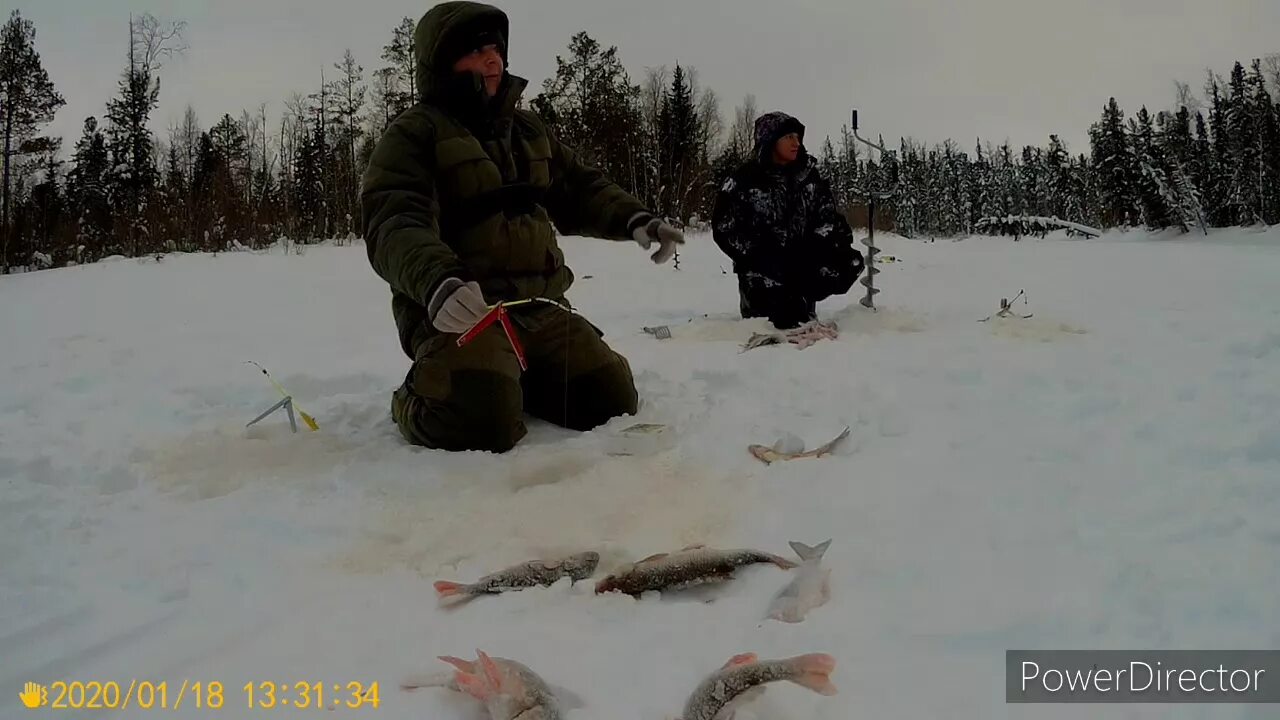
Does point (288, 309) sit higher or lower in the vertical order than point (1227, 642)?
higher

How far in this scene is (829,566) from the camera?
1.77 metres

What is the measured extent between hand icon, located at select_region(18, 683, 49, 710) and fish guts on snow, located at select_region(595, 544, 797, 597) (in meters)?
1.02

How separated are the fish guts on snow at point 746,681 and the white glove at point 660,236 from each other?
2.02 meters

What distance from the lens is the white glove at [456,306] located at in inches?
92.1

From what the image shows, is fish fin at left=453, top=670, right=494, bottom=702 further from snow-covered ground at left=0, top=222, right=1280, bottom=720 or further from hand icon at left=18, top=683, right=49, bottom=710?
hand icon at left=18, top=683, right=49, bottom=710

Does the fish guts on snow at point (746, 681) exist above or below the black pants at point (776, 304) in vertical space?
below

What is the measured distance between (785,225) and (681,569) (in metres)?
4.31

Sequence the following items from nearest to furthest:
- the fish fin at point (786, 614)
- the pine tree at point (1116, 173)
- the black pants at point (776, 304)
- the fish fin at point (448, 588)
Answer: the fish fin at point (786, 614)
the fish fin at point (448, 588)
the black pants at point (776, 304)
the pine tree at point (1116, 173)

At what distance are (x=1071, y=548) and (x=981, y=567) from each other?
233 millimetres

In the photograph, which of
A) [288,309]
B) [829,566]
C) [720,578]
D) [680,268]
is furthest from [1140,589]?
[680,268]

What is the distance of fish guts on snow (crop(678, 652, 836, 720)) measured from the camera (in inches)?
50.0

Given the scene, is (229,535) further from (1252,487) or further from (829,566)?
(1252,487)

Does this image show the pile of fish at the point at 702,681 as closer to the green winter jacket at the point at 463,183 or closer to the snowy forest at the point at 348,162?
the green winter jacket at the point at 463,183

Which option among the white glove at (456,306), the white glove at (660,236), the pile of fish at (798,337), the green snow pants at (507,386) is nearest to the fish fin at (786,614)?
the white glove at (456,306)
